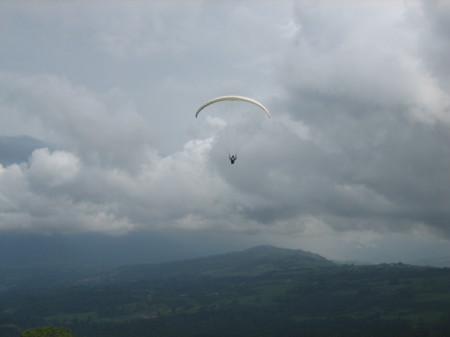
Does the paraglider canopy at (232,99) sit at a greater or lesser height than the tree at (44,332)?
greater

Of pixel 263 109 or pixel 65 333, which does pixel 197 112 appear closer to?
pixel 263 109

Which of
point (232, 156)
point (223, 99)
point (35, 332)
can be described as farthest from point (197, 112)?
point (35, 332)

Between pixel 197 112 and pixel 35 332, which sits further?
pixel 35 332

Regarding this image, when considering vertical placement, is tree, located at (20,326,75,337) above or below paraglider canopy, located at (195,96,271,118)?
below

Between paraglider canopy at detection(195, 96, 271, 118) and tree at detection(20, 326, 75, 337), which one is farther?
tree at detection(20, 326, 75, 337)

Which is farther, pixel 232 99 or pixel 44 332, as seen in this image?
pixel 44 332

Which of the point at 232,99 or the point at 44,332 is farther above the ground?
the point at 232,99

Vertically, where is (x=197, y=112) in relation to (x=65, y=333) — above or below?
above

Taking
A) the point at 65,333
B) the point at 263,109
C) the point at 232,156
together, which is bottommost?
the point at 65,333

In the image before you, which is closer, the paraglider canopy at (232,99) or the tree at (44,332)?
the paraglider canopy at (232,99)

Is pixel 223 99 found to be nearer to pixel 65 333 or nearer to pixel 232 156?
pixel 232 156
